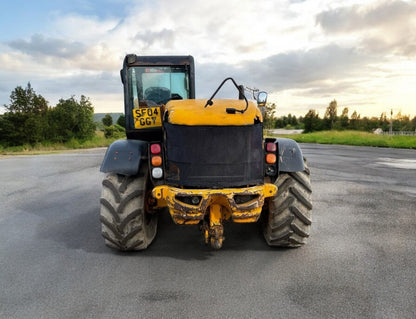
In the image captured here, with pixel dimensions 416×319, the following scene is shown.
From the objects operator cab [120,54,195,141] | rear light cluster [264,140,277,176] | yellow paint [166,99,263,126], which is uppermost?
operator cab [120,54,195,141]

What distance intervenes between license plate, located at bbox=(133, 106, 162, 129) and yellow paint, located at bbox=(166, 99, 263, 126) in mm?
846

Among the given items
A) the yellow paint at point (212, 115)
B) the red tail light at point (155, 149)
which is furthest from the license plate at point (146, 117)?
the yellow paint at point (212, 115)

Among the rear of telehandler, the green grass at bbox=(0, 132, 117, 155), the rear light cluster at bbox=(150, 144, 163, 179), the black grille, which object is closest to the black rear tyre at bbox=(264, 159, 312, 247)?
the rear of telehandler

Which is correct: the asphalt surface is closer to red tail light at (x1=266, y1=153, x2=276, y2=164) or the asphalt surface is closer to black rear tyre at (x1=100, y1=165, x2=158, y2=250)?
black rear tyre at (x1=100, y1=165, x2=158, y2=250)

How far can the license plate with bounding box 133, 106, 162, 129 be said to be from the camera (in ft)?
14.6

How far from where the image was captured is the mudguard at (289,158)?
4.02 meters

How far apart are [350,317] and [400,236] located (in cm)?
254

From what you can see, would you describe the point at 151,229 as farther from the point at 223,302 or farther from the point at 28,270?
the point at 223,302

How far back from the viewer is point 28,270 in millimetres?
3812

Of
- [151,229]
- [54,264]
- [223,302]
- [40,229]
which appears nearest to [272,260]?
[223,302]

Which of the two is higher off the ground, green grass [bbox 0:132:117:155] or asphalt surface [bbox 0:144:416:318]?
asphalt surface [bbox 0:144:416:318]

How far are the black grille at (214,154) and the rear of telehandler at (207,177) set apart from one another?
1 cm

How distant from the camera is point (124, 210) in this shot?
4.00 meters

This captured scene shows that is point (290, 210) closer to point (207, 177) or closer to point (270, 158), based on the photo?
point (270, 158)
